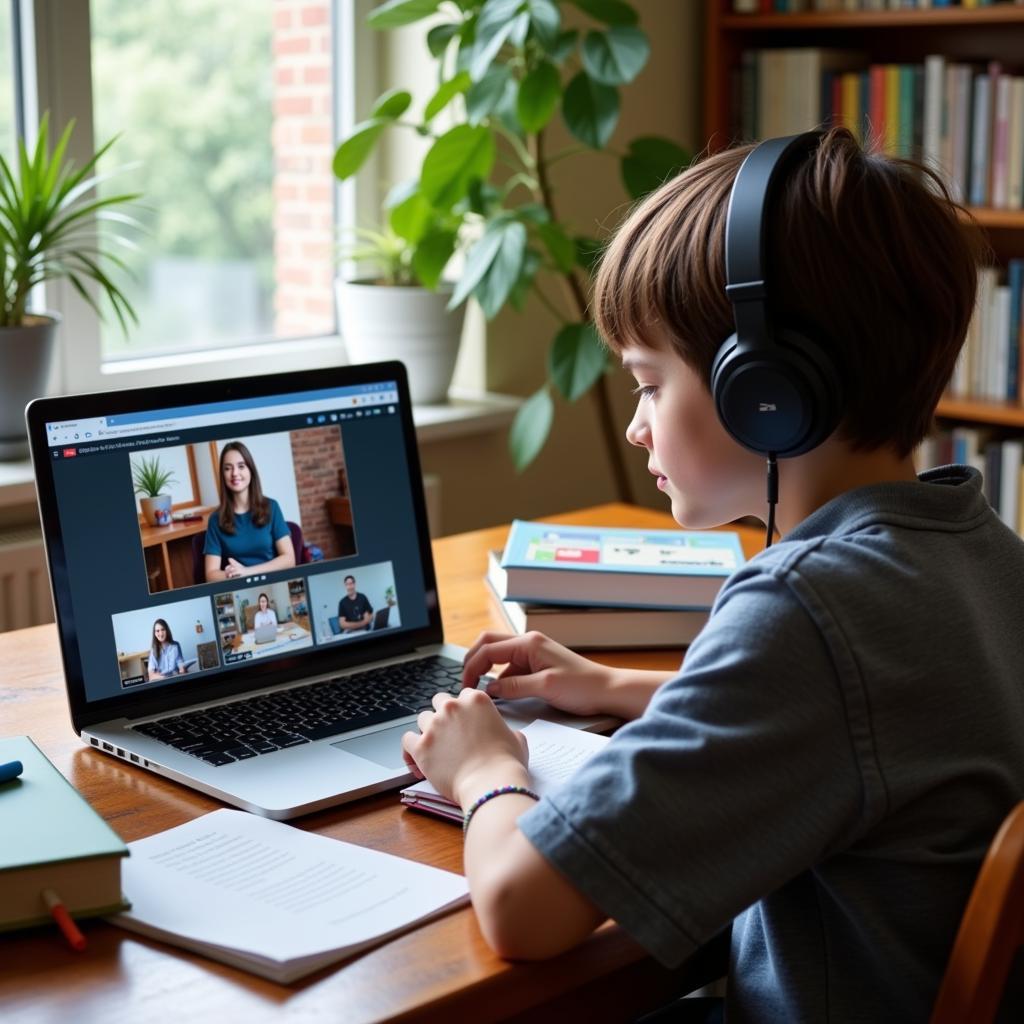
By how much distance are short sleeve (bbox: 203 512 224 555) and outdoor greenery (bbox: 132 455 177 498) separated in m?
0.05

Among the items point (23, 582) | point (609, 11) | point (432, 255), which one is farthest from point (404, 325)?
point (23, 582)

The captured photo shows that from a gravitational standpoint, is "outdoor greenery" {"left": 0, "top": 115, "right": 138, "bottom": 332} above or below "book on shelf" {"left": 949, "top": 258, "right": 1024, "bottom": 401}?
above

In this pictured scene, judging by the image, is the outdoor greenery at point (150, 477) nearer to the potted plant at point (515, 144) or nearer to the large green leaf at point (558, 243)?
the potted plant at point (515, 144)

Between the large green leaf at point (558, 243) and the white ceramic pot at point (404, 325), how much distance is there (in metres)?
0.23

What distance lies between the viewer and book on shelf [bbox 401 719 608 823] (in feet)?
3.48

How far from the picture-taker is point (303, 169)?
9.50 feet

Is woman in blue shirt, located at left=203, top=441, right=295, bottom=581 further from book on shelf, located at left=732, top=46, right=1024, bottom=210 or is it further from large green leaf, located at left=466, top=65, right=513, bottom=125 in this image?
book on shelf, located at left=732, top=46, right=1024, bottom=210

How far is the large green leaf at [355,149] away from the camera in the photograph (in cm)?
247

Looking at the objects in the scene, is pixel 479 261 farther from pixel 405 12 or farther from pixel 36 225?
pixel 36 225

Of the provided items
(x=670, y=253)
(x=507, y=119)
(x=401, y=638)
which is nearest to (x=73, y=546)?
(x=401, y=638)

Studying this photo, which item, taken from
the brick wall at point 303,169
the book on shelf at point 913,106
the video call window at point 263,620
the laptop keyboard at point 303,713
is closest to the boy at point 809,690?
the laptop keyboard at point 303,713

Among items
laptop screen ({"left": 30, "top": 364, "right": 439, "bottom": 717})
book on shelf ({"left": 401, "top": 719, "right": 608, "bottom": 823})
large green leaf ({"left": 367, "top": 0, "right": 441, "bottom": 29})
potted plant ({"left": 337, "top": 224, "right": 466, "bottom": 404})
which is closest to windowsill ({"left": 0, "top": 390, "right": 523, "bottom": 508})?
potted plant ({"left": 337, "top": 224, "right": 466, "bottom": 404})

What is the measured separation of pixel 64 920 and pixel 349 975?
0.18m

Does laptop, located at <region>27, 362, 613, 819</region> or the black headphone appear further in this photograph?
laptop, located at <region>27, 362, 613, 819</region>
